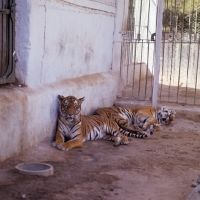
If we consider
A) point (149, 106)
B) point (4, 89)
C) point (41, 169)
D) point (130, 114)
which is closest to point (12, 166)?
point (41, 169)

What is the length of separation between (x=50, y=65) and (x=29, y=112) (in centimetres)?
103

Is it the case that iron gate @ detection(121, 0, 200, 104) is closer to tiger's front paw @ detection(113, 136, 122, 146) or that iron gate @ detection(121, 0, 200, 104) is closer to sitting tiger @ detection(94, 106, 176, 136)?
sitting tiger @ detection(94, 106, 176, 136)

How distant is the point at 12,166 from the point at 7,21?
5.80 feet

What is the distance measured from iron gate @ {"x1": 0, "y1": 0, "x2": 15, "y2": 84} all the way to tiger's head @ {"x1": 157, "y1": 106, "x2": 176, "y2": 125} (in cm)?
357

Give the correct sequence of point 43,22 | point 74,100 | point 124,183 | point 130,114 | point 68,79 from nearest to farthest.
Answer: point 124,183, point 43,22, point 74,100, point 68,79, point 130,114

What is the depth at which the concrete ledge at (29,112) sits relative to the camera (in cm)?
538

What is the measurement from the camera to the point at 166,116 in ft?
28.1

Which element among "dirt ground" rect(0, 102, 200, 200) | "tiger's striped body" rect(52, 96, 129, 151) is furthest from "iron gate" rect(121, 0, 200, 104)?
"dirt ground" rect(0, 102, 200, 200)

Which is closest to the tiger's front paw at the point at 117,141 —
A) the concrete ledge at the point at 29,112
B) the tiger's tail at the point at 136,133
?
the tiger's tail at the point at 136,133

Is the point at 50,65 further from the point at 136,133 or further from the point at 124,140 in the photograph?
the point at 136,133

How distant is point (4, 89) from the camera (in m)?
5.71

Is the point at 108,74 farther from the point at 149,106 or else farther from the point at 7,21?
the point at 7,21

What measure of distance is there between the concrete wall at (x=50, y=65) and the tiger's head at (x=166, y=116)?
106 centimetres

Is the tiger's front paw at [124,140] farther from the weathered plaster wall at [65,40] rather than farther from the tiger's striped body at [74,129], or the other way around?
the weathered plaster wall at [65,40]
